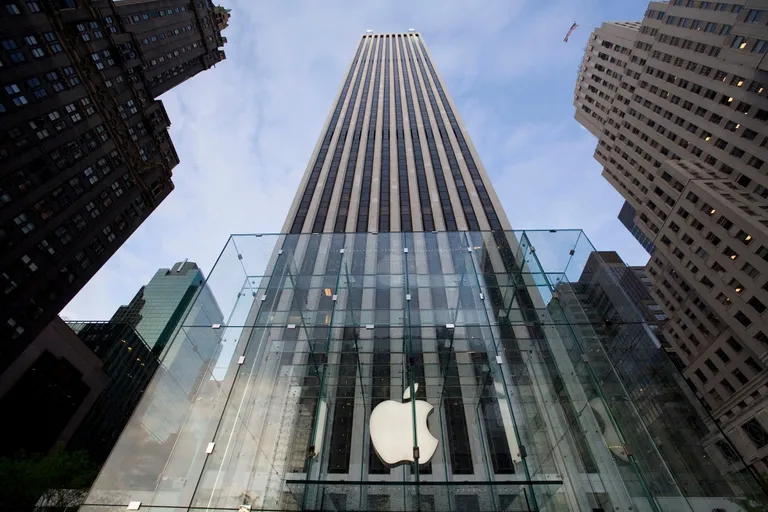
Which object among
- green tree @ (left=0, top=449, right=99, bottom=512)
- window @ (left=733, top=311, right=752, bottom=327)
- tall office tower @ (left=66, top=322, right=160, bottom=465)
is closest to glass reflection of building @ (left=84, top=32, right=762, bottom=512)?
green tree @ (left=0, top=449, right=99, bottom=512)

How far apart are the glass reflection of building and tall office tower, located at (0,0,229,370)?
41234 mm

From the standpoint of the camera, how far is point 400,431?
11.3 meters

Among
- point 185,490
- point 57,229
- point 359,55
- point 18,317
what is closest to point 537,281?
point 185,490

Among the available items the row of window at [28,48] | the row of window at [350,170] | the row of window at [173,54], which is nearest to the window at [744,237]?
the row of window at [350,170]

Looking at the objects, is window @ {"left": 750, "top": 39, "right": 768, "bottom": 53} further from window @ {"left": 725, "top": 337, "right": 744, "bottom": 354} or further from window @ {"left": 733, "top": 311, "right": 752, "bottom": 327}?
window @ {"left": 725, "top": 337, "right": 744, "bottom": 354}

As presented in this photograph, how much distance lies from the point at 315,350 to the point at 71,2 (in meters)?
65.8

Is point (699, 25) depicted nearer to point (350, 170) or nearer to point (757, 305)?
point (757, 305)

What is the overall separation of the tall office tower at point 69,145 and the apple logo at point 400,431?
46.4 m

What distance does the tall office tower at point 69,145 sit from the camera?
41.1 metres

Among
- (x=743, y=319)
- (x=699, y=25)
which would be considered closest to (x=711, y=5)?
(x=699, y=25)

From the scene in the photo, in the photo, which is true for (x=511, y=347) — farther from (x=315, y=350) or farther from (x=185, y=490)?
(x=185, y=490)

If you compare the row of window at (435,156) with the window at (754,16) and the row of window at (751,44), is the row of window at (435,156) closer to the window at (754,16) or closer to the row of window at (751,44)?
the row of window at (751,44)

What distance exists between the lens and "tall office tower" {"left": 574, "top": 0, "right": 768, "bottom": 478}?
41.6 metres

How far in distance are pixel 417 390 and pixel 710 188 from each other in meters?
52.4
